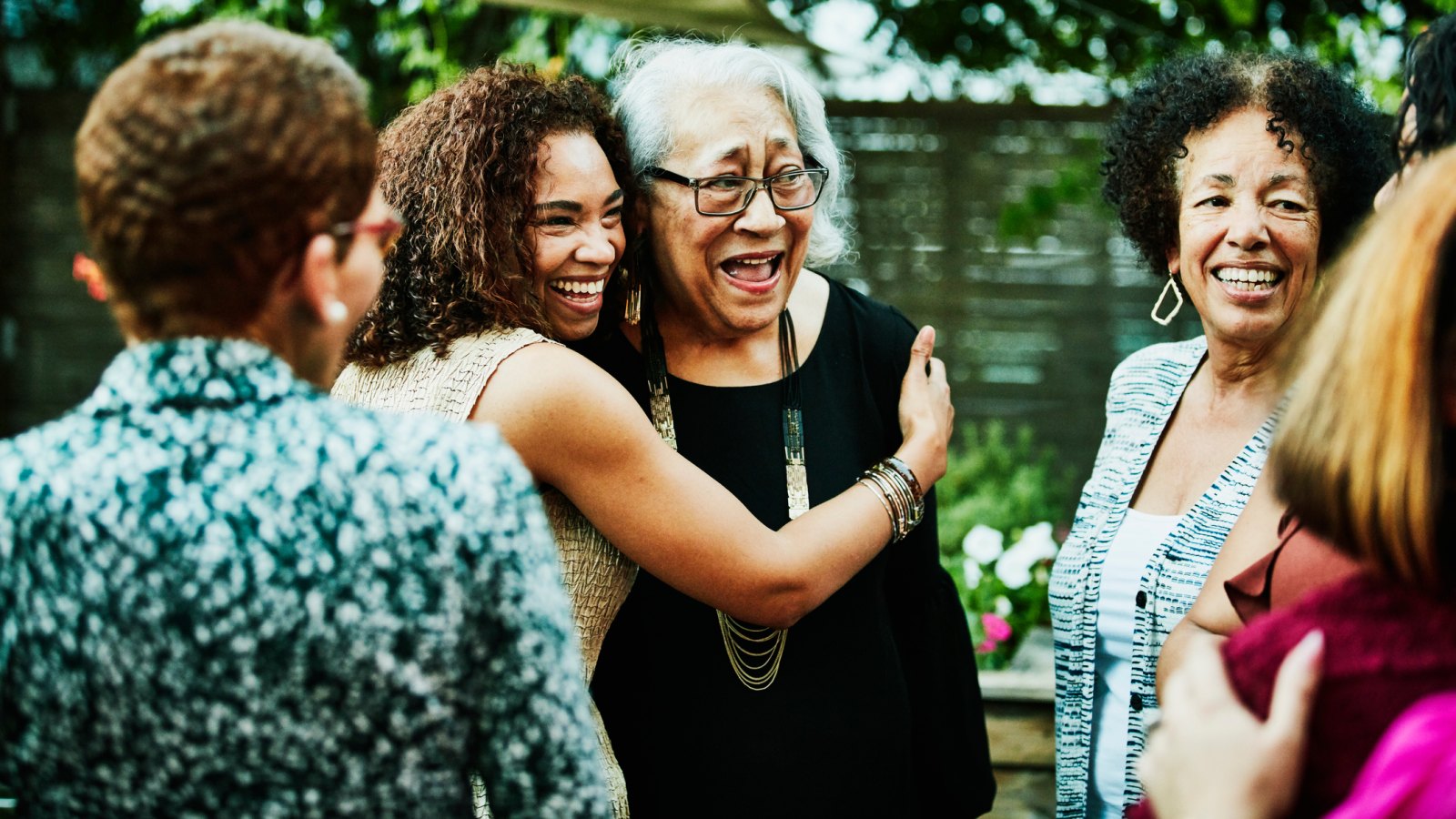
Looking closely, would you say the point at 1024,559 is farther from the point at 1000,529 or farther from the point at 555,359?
the point at 555,359

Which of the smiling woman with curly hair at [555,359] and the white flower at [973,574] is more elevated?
the smiling woman with curly hair at [555,359]

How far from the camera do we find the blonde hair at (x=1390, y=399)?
1033 mm

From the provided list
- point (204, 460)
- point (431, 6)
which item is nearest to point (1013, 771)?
point (204, 460)

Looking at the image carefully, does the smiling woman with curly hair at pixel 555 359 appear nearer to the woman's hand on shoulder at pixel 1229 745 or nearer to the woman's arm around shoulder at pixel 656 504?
the woman's arm around shoulder at pixel 656 504

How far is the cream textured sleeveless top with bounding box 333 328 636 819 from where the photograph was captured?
174 cm

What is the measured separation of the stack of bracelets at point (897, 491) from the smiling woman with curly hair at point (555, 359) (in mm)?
13

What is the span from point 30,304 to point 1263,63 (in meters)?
5.59

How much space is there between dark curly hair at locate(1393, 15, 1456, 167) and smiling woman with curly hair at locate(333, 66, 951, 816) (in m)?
0.93

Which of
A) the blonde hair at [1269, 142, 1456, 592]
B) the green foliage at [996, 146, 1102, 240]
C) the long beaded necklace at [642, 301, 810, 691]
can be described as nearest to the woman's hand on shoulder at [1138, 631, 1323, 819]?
the blonde hair at [1269, 142, 1456, 592]

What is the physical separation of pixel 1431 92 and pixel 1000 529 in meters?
3.21

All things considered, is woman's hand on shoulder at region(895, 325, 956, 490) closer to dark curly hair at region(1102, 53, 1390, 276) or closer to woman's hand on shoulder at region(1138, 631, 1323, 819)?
dark curly hair at region(1102, 53, 1390, 276)

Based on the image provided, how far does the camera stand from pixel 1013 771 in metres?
3.10

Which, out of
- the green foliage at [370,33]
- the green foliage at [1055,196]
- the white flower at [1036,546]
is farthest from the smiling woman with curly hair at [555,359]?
the green foliage at [1055,196]

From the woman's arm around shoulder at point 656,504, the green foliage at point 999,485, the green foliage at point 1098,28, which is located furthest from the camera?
the green foliage at point 1098,28
